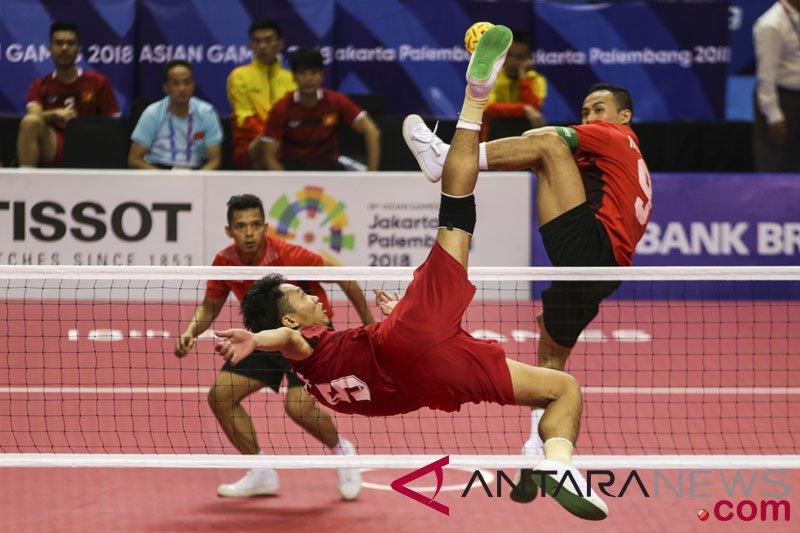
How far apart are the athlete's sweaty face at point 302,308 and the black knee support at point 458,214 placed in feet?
2.56

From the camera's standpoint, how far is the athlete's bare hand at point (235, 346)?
17.5 feet

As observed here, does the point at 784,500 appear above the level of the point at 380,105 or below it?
below

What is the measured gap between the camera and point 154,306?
12430 mm

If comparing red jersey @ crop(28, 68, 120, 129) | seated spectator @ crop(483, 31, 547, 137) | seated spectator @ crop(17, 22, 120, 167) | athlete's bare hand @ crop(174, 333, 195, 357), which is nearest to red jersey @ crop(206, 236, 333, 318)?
athlete's bare hand @ crop(174, 333, 195, 357)

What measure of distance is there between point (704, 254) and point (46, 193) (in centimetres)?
683

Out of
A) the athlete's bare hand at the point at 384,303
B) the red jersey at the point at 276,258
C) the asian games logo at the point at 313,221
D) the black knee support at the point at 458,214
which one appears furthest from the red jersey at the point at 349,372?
the asian games logo at the point at 313,221

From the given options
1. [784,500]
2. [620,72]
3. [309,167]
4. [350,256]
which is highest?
[620,72]

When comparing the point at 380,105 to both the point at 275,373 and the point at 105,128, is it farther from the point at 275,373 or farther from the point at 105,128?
the point at 275,373

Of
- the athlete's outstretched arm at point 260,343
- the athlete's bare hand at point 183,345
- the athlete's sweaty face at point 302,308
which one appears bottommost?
the athlete's bare hand at point 183,345

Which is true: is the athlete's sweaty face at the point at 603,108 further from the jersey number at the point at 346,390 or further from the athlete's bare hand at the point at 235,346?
the athlete's bare hand at the point at 235,346

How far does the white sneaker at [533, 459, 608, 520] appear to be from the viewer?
5.54 metres

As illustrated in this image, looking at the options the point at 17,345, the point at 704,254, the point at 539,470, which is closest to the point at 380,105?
the point at 704,254

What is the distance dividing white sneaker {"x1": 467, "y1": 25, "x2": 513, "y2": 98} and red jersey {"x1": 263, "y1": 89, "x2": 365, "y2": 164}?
6.86 metres

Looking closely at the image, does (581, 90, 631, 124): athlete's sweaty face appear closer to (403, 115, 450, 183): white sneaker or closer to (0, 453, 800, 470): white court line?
(403, 115, 450, 183): white sneaker
